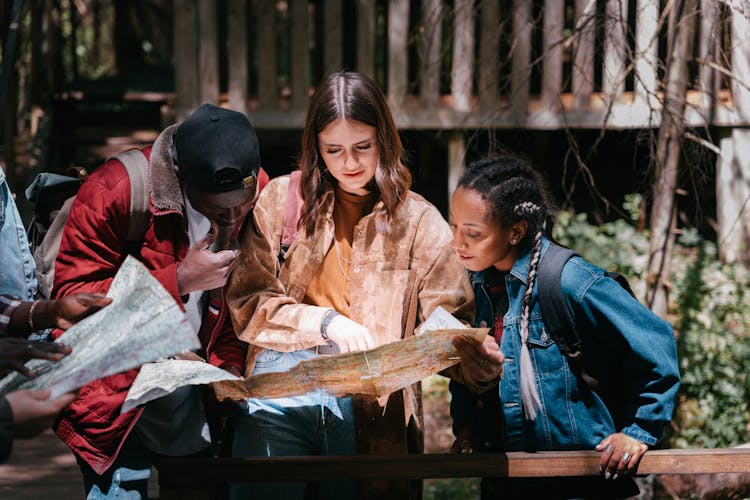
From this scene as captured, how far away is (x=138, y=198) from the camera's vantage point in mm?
2746

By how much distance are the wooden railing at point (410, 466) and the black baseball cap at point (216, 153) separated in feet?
2.64

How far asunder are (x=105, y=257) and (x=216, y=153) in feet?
1.50

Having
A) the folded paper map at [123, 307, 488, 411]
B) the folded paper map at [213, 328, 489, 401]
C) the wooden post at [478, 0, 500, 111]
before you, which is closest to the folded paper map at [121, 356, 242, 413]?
the folded paper map at [123, 307, 488, 411]

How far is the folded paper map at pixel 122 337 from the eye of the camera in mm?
2195

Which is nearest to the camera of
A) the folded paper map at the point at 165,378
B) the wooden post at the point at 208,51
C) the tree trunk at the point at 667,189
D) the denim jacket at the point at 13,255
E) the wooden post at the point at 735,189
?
the folded paper map at the point at 165,378

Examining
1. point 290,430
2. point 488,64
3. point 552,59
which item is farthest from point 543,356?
point 552,59

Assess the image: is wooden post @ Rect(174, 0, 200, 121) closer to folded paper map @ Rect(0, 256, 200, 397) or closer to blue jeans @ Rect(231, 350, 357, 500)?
blue jeans @ Rect(231, 350, 357, 500)

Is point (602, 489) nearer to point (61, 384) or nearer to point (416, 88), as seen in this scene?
point (61, 384)

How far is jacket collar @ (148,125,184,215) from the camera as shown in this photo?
2754mm

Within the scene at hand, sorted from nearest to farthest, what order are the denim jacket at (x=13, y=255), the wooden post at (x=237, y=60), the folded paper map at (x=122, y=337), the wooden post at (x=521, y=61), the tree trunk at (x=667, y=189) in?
the folded paper map at (x=122, y=337) < the denim jacket at (x=13, y=255) < the tree trunk at (x=667, y=189) < the wooden post at (x=521, y=61) < the wooden post at (x=237, y=60)

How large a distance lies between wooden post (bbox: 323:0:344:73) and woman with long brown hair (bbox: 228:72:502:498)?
461cm

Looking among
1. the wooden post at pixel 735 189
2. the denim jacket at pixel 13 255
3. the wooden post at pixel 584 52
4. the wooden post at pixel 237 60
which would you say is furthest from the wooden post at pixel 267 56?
the denim jacket at pixel 13 255

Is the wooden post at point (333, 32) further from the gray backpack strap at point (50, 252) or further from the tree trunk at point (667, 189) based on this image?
the gray backpack strap at point (50, 252)

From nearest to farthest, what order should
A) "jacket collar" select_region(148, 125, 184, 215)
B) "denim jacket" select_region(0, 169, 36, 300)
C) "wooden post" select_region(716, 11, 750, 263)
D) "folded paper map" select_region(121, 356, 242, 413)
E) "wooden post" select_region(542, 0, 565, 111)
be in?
"folded paper map" select_region(121, 356, 242, 413) < "denim jacket" select_region(0, 169, 36, 300) < "jacket collar" select_region(148, 125, 184, 215) < "wooden post" select_region(542, 0, 565, 111) < "wooden post" select_region(716, 11, 750, 263)
